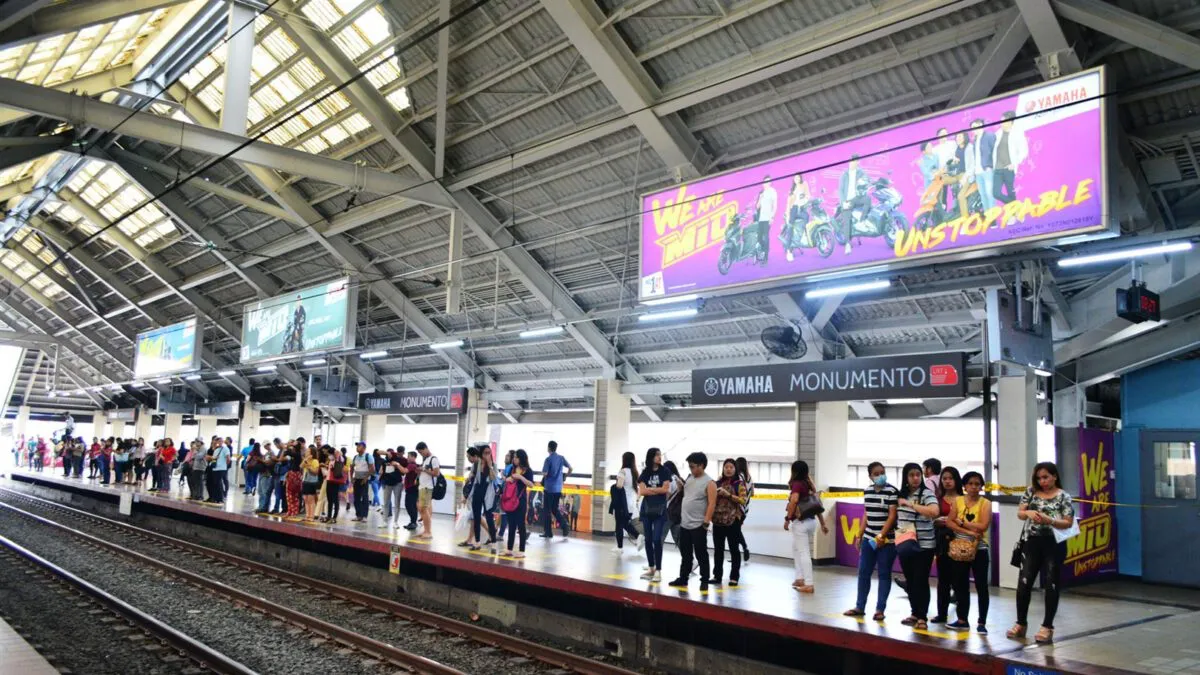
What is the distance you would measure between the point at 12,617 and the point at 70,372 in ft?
126

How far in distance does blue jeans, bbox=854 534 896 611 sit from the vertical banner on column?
412cm

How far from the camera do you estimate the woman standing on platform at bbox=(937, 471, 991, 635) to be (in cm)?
738

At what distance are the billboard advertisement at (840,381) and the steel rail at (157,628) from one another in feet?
25.0

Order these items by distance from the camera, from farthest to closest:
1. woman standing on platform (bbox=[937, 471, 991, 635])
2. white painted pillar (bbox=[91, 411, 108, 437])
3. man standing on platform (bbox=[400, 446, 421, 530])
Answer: white painted pillar (bbox=[91, 411, 108, 437]) → man standing on platform (bbox=[400, 446, 421, 530]) → woman standing on platform (bbox=[937, 471, 991, 635])

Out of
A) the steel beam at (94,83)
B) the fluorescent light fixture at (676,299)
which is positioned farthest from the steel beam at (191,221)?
the fluorescent light fixture at (676,299)

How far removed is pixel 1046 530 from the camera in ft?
22.8

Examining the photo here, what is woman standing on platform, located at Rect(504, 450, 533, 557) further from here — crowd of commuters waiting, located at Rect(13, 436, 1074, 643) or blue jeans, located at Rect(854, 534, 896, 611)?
blue jeans, located at Rect(854, 534, 896, 611)

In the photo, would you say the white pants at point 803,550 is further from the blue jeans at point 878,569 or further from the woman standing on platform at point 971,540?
the woman standing on platform at point 971,540

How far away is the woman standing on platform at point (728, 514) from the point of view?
9625mm

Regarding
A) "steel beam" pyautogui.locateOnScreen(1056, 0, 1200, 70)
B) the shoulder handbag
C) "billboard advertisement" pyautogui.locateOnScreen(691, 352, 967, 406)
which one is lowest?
the shoulder handbag

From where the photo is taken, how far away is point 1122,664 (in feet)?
21.0

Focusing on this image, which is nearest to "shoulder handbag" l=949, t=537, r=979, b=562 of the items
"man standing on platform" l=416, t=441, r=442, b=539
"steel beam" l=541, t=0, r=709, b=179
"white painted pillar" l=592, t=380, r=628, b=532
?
"steel beam" l=541, t=0, r=709, b=179

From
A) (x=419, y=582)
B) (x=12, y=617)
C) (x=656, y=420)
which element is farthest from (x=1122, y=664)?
(x=656, y=420)

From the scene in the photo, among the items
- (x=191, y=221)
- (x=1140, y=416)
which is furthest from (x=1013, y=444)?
(x=191, y=221)
